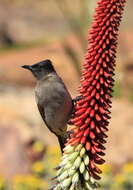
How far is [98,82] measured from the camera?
19.0 ft

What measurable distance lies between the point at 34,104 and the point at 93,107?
12.6m

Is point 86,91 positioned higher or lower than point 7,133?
higher

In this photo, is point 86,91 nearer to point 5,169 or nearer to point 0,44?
point 5,169

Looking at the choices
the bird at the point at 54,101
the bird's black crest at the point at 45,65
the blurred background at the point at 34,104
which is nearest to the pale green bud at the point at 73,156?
the bird at the point at 54,101

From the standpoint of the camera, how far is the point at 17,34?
4356cm

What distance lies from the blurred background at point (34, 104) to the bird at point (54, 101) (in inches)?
121

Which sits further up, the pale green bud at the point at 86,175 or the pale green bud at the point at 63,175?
the pale green bud at the point at 63,175

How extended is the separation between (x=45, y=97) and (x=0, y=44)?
33.9 metres

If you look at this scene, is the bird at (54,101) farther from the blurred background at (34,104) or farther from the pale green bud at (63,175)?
the blurred background at (34,104)

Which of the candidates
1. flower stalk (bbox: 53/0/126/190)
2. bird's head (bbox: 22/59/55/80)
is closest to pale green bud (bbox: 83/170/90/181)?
flower stalk (bbox: 53/0/126/190)

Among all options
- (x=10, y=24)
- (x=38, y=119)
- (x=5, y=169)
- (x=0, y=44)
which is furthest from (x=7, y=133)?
(x=10, y=24)

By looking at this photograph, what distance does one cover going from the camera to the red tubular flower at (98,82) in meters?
5.59

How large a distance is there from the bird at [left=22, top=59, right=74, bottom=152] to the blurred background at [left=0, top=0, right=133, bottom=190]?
10.1 ft

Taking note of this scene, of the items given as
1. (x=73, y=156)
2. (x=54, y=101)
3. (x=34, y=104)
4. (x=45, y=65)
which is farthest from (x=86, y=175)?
(x=34, y=104)
